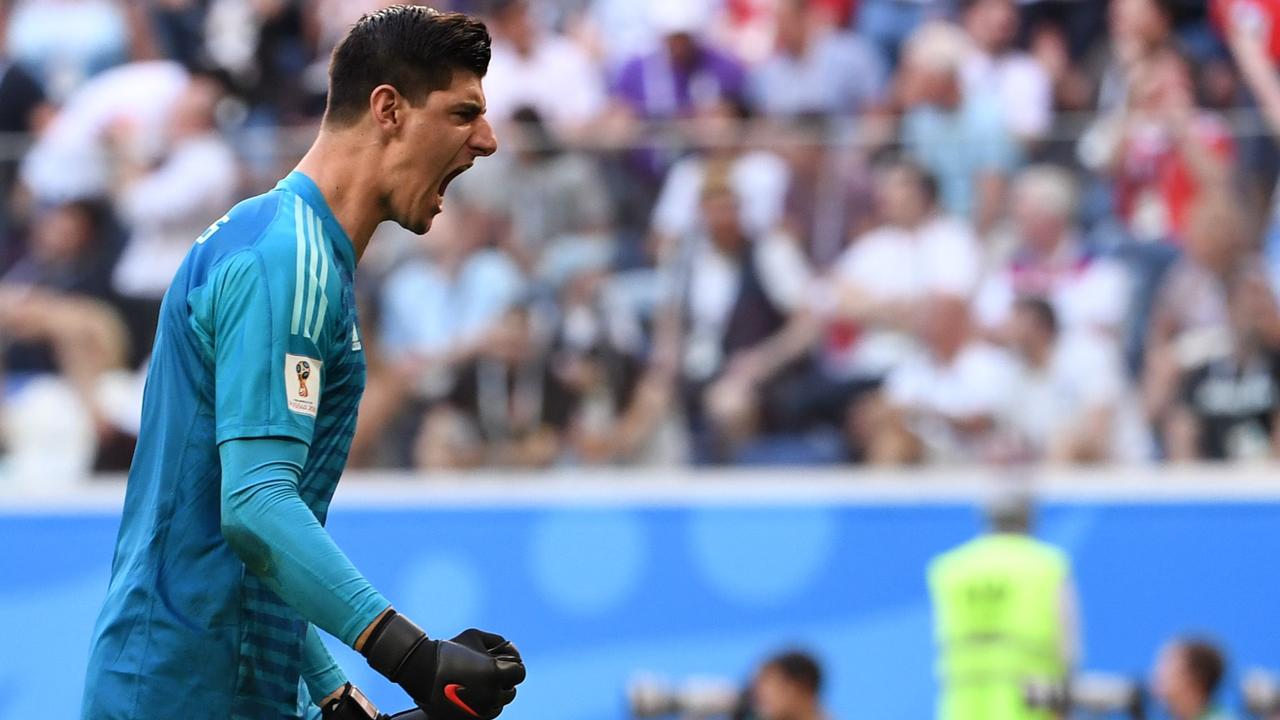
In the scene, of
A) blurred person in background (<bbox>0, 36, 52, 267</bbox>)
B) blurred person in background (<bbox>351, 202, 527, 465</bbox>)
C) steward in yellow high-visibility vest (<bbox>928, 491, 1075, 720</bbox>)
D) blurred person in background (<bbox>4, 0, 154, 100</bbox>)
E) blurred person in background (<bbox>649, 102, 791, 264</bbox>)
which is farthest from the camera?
blurred person in background (<bbox>4, 0, 154, 100</bbox>)

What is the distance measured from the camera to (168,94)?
32.7 ft

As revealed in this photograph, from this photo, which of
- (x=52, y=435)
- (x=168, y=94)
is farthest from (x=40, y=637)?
(x=168, y=94)

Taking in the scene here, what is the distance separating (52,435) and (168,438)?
6759 mm

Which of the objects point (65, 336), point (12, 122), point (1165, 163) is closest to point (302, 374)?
point (1165, 163)

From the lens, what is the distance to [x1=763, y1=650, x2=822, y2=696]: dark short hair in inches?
324

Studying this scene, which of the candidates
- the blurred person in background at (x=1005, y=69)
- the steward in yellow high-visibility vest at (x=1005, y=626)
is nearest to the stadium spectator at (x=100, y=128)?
the blurred person in background at (x=1005, y=69)

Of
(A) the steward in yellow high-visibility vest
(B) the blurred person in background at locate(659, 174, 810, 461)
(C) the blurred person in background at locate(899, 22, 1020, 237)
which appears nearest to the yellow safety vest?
(A) the steward in yellow high-visibility vest

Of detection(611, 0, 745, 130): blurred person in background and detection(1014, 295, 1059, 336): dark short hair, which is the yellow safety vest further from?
detection(611, 0, 745, 130): blurred person in background

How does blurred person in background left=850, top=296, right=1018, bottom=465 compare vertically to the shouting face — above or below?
above

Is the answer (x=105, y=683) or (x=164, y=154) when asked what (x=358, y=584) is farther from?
(x=164, y=154)

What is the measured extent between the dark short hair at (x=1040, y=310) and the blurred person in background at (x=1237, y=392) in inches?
23.4

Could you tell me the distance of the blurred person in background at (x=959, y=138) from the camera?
8625 millimetres

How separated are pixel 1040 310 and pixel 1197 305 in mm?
661

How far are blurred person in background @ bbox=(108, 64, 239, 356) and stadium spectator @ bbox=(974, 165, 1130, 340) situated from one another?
3.56 m
